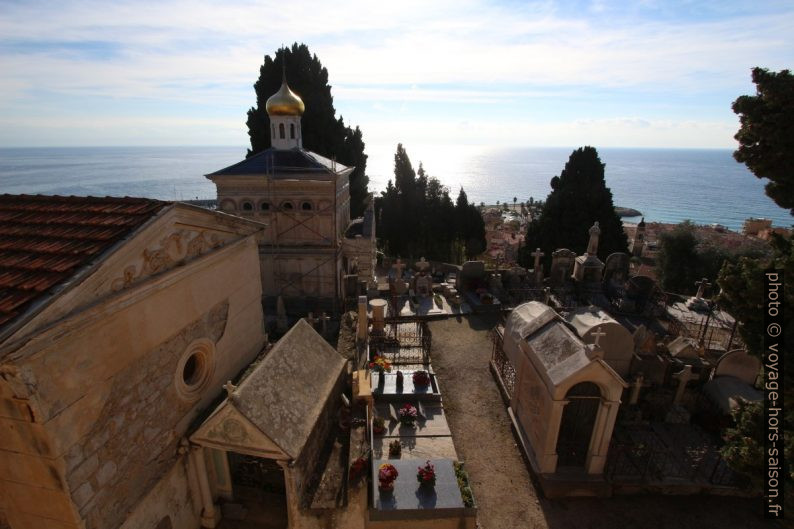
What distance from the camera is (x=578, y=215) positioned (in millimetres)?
30594

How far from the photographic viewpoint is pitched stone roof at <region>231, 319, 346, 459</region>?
24.3ft

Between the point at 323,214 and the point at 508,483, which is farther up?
the point at 323,214

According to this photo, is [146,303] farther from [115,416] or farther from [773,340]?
[773,340]

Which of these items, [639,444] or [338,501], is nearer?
[338,501]

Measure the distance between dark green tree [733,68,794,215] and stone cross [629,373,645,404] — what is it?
6.05 metres

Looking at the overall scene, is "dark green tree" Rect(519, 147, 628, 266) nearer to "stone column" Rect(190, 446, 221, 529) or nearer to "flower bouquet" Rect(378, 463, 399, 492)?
"flower bouquet" Rect(378, 463, 399, 492)

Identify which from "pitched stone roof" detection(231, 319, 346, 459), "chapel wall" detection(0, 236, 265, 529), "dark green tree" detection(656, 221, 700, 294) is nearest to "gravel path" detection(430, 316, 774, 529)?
"pitched stone roof" detection(231, 319, 346, 459)

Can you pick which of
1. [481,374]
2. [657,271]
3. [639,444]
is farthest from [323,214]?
[657,271]

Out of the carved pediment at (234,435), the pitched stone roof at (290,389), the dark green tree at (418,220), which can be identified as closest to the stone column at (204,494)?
the carved pediment at (234,435)

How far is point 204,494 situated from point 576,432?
345 inches

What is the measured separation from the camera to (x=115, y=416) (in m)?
6.43

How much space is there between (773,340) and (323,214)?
53.0 ft

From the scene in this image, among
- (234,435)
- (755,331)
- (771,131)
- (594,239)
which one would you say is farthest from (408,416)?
(594,239)

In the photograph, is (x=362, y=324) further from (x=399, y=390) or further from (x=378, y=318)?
(x=399, y=390)
